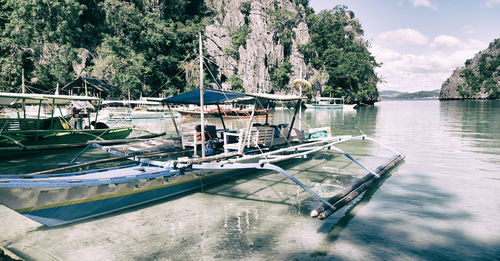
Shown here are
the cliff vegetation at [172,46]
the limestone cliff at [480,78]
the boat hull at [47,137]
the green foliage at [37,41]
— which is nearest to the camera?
the boat hull at [47,137]

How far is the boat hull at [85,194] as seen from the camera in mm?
5168

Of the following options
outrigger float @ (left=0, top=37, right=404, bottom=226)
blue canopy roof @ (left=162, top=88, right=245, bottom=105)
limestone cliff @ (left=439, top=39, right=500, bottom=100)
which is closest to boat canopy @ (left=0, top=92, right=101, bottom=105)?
outrigger float @ (left=0, top=37, right=404, bottom=226)

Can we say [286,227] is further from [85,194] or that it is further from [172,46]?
[172,46]

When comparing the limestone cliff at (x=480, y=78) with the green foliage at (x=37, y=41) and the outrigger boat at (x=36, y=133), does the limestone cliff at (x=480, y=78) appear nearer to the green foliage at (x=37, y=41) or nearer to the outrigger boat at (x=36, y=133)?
the outrigger boat at (x=36, y=133)

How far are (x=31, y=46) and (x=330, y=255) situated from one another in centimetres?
5815

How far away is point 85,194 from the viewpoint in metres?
5.94

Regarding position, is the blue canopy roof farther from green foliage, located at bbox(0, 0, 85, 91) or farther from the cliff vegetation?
green foliage, located at bbox(0, 0, 85, 91)

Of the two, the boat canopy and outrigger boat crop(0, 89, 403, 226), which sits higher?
the boat canopy

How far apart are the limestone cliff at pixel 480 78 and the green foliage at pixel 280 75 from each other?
107 m

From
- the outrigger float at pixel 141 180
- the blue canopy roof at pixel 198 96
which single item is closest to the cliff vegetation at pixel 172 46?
the blue canopy roof at pixel 198 96

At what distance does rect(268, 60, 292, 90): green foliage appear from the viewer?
67438 mm

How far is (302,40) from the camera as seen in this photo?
75438 millimetres

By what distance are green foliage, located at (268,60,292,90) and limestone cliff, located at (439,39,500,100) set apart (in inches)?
4209

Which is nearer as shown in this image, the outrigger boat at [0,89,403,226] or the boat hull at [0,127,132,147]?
the outrigger boat at [0,89,403,226]
